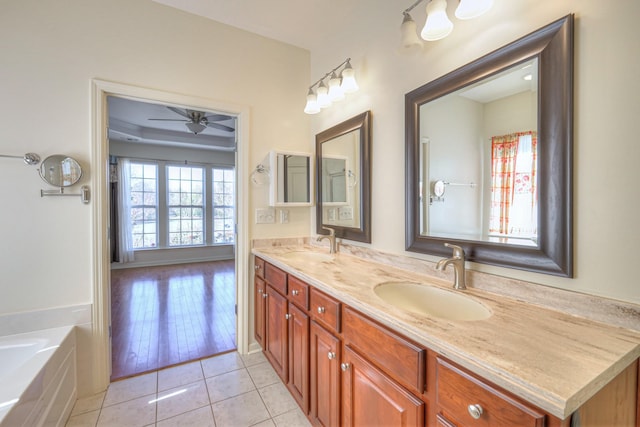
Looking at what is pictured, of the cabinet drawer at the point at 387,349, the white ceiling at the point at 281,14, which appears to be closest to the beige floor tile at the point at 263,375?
the cabinet drawer at the point at 387,349

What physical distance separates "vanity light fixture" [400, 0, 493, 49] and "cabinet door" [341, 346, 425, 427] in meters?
1.43

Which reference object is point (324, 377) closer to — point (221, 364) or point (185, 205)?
point (221, 364)

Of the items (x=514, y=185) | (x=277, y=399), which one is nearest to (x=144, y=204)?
(x=277, y=399)

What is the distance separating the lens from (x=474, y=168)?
1242mm

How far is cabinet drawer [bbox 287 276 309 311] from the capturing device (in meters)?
1.46

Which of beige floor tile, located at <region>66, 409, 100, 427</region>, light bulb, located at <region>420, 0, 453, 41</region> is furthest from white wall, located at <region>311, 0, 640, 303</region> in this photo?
beige floor tile, located at <region>66, 409, 100, 427</region>

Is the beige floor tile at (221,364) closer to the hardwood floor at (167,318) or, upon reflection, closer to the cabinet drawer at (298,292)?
the hardwood floor at (167,318)

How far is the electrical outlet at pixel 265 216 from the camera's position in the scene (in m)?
2.34

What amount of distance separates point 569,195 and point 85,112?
8.52ft

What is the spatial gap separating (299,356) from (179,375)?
1.09 m

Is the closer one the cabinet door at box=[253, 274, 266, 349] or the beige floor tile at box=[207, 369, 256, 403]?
the beige floor tile at box=[207, 369, 256, 403]

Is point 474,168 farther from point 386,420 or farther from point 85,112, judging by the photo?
point 85,112

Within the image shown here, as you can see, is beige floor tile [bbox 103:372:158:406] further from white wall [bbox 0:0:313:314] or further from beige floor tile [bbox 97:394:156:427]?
white wall [bbox 0:0:313:314]

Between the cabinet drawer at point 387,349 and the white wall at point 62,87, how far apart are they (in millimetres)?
1800
